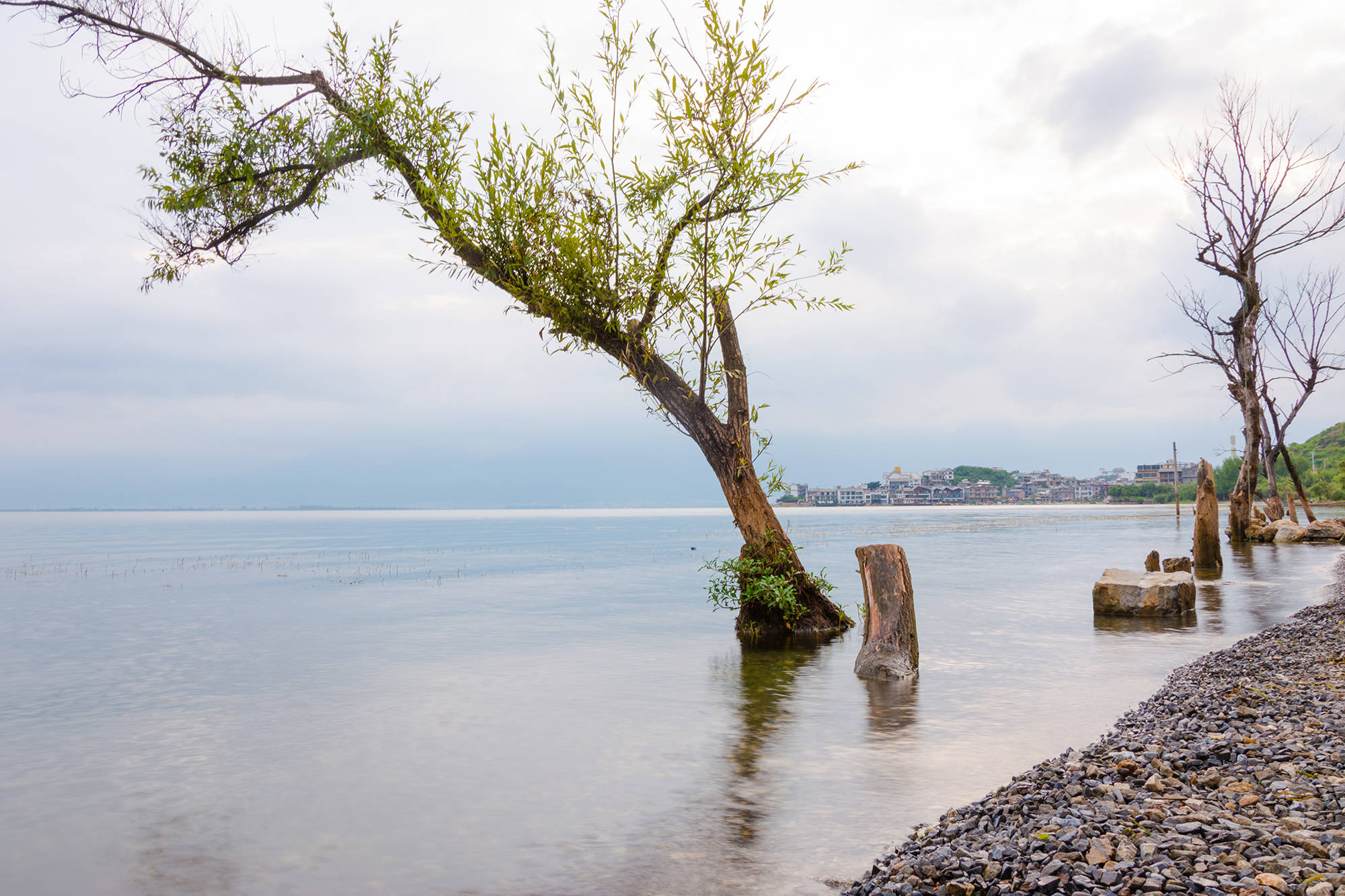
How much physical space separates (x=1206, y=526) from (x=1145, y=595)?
12586 millimetres

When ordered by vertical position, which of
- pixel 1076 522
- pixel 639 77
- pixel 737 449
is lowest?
pixel 1076 522

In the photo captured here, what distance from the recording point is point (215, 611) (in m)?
24.5

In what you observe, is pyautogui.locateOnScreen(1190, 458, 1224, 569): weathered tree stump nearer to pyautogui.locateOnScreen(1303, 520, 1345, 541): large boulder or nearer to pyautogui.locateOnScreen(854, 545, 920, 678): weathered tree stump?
pyautogui.locateOnScreen(1303, 520, 1345, 541): large boulder

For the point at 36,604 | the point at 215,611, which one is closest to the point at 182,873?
the point at 215,611

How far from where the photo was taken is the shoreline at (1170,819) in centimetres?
418

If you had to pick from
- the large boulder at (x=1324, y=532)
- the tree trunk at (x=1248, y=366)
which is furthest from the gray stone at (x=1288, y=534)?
the tree trunk at (x=1248, y=366)

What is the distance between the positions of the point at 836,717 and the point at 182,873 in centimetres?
731

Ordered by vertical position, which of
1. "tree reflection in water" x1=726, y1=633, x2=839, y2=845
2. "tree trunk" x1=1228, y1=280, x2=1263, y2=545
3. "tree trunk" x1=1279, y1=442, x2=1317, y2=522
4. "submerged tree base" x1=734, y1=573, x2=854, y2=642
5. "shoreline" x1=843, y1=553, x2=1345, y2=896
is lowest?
"tree reflection in water" x1=726, y1=633, x2=839, y2=845

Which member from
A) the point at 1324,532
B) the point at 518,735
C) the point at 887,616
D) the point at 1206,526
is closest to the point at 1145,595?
the point at 887,616

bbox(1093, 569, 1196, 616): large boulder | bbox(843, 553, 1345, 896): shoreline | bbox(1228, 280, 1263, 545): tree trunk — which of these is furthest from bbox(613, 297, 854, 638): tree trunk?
bbox(1228, 280, 1263, 545): tree trunk

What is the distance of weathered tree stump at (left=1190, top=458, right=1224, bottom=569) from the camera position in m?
27.6

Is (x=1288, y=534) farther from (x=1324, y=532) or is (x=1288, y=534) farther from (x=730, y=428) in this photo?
(x=730, y=428)

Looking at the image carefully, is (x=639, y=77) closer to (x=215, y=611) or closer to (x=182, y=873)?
(x=182, y=873)

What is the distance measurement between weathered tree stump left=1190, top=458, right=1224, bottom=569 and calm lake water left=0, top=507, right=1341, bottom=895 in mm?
1867
